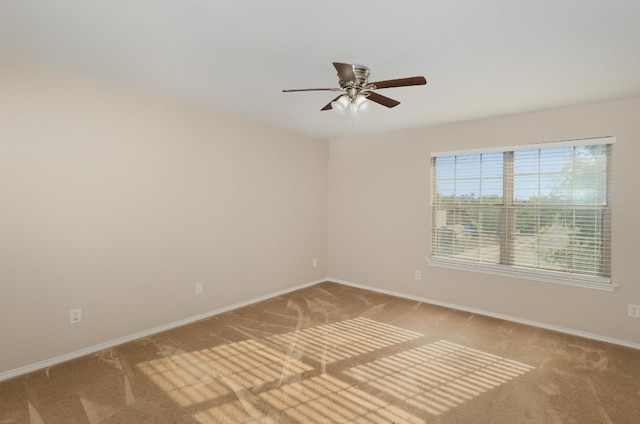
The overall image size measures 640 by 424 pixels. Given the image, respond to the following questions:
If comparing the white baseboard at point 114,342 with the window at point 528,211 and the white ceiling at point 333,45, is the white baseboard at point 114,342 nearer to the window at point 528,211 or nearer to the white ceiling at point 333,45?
the white ceiling at point 333,45

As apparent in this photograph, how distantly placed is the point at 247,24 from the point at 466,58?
1545 mm

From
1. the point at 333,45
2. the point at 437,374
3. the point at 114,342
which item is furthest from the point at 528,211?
the point at 114,342

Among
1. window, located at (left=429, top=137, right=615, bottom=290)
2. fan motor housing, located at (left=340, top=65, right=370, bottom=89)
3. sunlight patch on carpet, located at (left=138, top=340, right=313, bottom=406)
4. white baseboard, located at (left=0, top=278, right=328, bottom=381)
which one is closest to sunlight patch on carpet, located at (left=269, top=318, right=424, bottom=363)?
sunlight patch on carpet, located at (left=138, top=340, right=313, bottom=406)

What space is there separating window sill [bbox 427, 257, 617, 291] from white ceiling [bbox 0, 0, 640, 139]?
1.83 m

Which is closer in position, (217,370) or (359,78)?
(359,78)

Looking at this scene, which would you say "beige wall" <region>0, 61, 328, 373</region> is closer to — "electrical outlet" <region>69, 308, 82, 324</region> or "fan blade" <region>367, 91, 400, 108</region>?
"electrical outlet" <region>69, 308, 82, 324</region>

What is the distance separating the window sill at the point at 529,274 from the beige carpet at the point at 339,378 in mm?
565

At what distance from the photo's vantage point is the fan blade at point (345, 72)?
1.88 metres

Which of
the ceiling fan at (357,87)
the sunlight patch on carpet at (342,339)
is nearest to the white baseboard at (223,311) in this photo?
the sunlight patch on carpet at (342,339)

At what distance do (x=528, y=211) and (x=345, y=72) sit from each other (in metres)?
2.98

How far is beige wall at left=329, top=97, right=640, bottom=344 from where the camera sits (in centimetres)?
317

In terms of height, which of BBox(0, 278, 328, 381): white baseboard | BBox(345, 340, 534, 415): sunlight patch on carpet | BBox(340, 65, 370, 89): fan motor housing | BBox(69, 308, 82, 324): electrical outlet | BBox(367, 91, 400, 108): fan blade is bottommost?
BBox(345, 340, 534, 415): sunlight patch on carpet

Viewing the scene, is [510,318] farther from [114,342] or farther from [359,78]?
[114,342]

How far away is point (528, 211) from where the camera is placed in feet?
12.2
